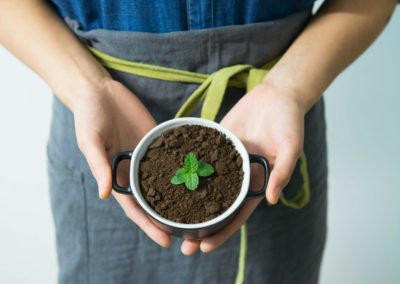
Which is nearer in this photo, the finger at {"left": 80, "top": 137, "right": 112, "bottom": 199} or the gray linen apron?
the finger at {"left": 80, "top": 137, "right": 112, "bottom": 199}

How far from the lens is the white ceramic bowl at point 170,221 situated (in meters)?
0.53

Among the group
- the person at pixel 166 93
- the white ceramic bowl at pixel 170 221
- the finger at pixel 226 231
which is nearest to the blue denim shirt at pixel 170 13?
the person at pixel 166 93

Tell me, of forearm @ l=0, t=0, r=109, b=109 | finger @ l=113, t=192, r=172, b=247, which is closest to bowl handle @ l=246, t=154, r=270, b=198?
finger @ l=113, t=192, r=172, b=247

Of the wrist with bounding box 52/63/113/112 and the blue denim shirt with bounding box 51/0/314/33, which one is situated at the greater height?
the blue denim shirt with bounding box 51/0/314/33

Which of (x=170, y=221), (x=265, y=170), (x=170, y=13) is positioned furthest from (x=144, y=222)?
(x=170, y=13)

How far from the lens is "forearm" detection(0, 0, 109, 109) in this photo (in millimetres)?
610

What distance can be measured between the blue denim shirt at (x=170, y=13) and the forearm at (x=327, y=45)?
0.06 m

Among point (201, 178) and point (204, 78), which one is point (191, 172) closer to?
point (201, 178)

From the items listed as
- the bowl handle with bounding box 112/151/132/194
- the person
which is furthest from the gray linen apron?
the bowl handle with bounding box 112/151/132/194

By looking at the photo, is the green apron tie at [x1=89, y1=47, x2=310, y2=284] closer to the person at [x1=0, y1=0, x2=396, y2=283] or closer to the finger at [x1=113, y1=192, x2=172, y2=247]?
the person at [x1=0, y1=0, x2=396, y2=283]

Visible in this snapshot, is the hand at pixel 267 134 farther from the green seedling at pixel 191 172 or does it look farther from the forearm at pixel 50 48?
the forearm at pixel 50 48

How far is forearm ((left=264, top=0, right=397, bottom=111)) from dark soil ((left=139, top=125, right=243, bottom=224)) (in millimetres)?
111

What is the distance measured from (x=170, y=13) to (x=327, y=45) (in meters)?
0.20

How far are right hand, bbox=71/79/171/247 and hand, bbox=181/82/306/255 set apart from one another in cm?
7
